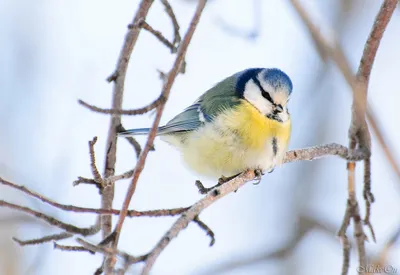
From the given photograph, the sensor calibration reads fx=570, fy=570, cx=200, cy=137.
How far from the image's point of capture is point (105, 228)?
2051 millimetres

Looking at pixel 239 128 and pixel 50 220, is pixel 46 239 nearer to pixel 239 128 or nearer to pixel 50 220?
pixel 50 220

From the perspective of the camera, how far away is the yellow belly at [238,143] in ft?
8.25

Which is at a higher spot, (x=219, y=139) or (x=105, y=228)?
(x=219, y=139)

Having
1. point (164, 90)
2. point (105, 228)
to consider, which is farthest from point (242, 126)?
point (164, 90)

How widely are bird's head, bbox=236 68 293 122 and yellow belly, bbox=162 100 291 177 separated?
0.04 m

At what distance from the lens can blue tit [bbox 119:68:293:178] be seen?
2.53 meters

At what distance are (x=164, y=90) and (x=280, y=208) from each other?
3.30 metres

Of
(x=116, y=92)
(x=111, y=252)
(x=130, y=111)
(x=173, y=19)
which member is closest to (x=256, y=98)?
(x=173, y=19)

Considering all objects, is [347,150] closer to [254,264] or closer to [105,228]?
[254,264]

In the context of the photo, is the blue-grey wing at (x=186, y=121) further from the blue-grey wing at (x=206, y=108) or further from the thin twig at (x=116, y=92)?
the thin twig at (x=116, y=92)

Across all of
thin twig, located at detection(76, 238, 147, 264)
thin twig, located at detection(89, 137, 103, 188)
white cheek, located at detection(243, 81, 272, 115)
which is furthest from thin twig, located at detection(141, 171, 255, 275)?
white cheek, located at detection(243, 81, 272, 115)

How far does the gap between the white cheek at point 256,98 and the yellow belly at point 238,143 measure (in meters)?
0.03

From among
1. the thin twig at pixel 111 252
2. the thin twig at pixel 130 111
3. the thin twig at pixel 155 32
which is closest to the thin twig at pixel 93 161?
the thin twig at pixel 130 111

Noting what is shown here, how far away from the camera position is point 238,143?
8.35 ft
